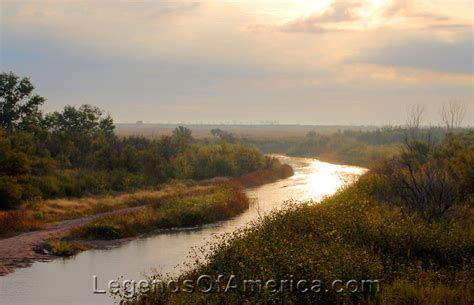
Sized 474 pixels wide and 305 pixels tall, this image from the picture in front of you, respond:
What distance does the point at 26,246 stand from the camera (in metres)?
29.1

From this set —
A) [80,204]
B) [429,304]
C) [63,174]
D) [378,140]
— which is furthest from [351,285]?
[378,140]

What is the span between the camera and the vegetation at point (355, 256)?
52.5ft

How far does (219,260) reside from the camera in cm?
2034

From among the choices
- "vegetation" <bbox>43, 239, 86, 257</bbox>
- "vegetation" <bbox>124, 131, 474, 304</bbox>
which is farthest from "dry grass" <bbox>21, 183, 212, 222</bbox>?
"vegetation" <bbox>124, 131, 474, 304</bbox>

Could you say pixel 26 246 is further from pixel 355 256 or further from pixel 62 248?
pixel 355 256

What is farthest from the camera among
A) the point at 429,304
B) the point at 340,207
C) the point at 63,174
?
the point at 63,174

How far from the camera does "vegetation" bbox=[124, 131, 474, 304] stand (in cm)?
1600

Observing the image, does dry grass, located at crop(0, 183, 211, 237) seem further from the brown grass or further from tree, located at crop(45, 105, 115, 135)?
tree, located at crop(45, 105, 115, 135)

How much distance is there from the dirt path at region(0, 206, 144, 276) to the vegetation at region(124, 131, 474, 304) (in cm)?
885

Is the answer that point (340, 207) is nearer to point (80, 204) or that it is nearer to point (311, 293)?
point (311, 293)

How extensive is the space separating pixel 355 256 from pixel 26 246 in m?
17.9

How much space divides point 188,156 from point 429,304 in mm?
56884

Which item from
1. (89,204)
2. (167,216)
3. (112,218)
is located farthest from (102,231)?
(89,204)

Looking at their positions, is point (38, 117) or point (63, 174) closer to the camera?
point (63, 174)
